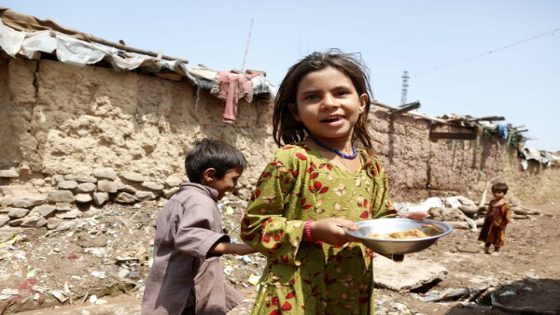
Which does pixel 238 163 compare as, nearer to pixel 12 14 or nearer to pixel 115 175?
pixel 115 175

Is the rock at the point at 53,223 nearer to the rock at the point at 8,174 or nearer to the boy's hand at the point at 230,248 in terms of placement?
the rock at the point at 8,174

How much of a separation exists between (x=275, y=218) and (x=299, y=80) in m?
0.51

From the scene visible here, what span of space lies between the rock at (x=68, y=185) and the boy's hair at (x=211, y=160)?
10.9ft

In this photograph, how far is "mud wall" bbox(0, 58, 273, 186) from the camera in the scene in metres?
4.67

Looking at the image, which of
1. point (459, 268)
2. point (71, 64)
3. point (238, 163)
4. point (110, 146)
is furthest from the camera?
point (459, 268)

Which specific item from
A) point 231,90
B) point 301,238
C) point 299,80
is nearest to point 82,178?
point 231,90

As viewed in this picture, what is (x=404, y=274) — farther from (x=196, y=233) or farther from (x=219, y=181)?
(x=196, y=233)

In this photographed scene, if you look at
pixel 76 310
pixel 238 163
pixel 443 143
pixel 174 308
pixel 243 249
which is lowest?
pixel 76 310

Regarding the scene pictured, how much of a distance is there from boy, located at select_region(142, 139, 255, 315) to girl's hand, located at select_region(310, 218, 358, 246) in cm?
60

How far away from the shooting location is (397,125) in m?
9.24

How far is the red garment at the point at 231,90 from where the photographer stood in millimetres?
5836

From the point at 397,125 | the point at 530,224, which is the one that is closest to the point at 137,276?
the point at 397,125

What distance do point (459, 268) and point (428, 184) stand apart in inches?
191

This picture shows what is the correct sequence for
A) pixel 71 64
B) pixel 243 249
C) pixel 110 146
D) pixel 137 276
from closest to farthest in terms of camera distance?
pixel 243 249 → pixel 137 276 → pixel 71 64 → pixel 110 146
